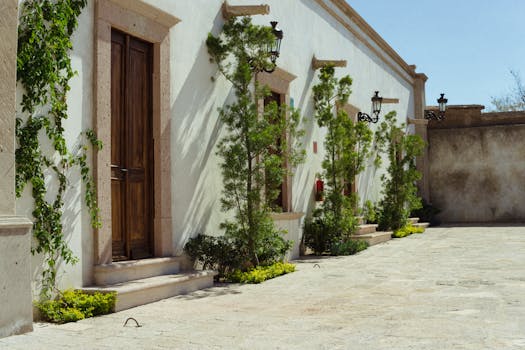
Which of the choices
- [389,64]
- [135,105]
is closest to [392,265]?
[135,105]

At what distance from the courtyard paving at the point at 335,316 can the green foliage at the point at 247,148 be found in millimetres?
724

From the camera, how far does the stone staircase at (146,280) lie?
18.1ft

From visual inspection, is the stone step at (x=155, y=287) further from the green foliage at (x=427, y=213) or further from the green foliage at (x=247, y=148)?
the green foliage at (x=427, y=213)

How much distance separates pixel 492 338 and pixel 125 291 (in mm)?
3128

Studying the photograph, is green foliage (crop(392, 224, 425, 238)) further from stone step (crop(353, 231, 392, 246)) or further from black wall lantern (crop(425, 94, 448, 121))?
black wall lantern (crop(425, 94, 448, 121))

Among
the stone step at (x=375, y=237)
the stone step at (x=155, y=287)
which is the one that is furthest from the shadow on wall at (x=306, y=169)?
the stone step at (x=155, y=287)

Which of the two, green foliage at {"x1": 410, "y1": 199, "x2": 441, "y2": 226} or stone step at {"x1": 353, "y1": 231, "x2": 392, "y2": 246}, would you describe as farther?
green foliage at {"x1": 410, "y1": 199, "x2": 441, "y2": 226}

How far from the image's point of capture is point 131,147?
6516mm

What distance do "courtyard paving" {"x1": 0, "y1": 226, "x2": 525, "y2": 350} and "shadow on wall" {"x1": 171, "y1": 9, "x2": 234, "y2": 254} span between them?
1036 millimetres

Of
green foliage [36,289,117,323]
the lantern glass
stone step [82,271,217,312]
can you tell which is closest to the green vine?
green foliage [36,289,117,323]

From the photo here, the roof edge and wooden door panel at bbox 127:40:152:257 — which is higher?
the roof edge

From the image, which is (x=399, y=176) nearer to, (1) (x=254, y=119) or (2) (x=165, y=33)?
(1) (x=254, y=119)

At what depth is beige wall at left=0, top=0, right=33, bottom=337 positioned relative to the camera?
4.27 m

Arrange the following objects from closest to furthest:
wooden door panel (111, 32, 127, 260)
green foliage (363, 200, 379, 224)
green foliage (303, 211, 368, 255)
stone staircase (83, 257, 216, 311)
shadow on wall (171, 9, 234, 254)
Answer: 1. stone staircase (83, 257, 216, 311)
2. wooden door panel (111, 32, 127, 260)
3. shadow on wall (171, 9, 234, 254)
4. green foliage (303, 211, 368, 255)
5. green foliage (363, 200, 379, 224)
